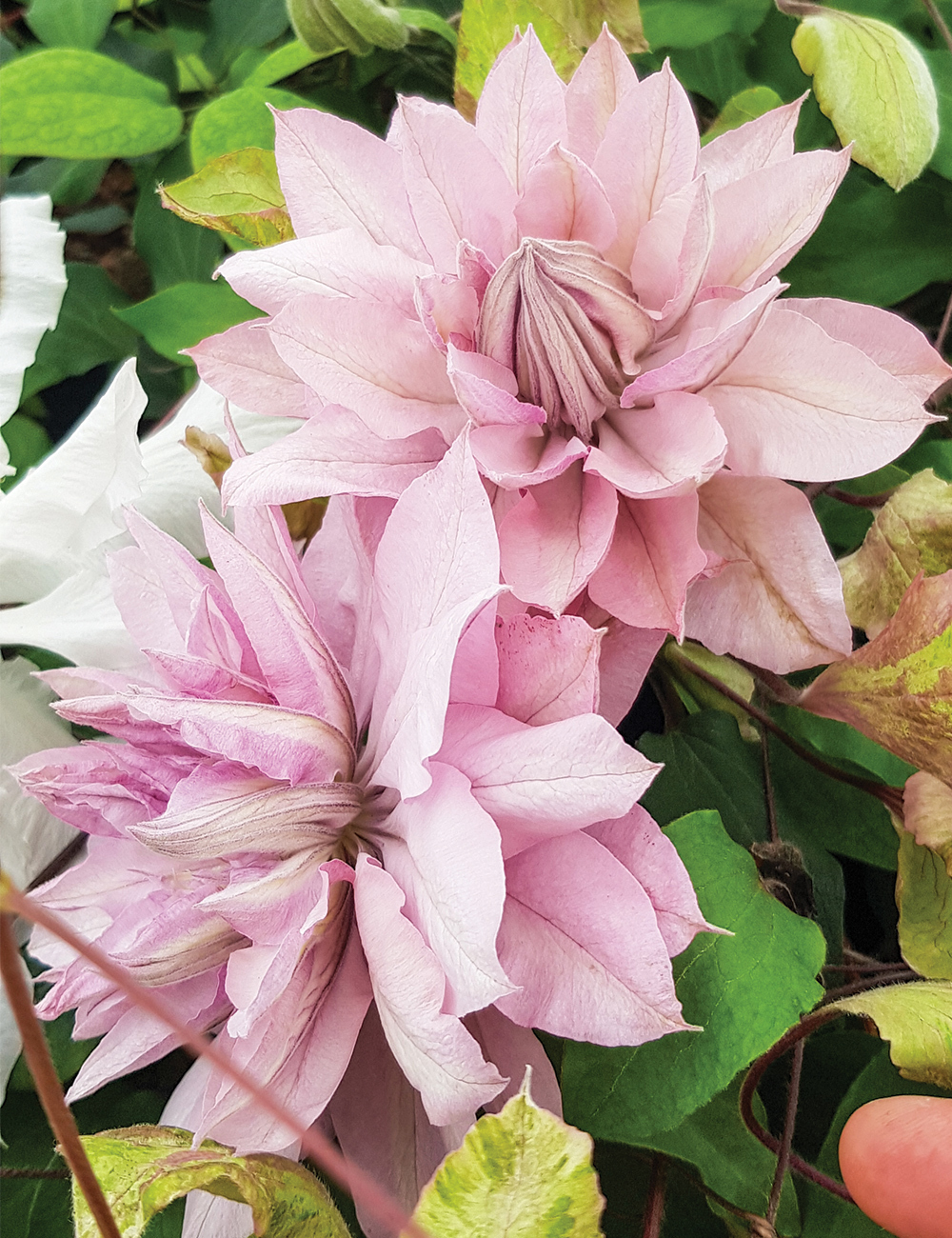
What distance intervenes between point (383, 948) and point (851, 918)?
18cm

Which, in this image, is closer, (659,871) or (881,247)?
(659,871)

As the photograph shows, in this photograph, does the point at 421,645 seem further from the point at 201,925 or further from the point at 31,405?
the point at 31,405

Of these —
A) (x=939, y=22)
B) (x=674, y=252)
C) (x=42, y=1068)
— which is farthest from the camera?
(x=939, y=22)

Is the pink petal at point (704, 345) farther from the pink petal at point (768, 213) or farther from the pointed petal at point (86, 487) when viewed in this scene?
the pointed petal at point (86, 487)

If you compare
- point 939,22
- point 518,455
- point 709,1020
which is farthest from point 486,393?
point 939,22

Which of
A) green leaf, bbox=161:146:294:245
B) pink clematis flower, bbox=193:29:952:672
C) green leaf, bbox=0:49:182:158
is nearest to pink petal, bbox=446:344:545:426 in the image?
pink clematis flower, bbox=193:29:952:672

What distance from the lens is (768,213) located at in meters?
0.19

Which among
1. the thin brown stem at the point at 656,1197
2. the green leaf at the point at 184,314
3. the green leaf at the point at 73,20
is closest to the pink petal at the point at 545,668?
the thin brown stem at the point at 656,1197

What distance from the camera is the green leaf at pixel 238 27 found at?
15.4 inches

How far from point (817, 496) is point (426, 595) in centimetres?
15

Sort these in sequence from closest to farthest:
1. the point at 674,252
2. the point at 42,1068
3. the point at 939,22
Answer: the point at 42,1068 < the point at 674,252 < the point at 939,22

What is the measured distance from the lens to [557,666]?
0.17 meters

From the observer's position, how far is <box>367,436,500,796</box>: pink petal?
0.52 ft

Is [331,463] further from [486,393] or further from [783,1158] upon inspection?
[783,1158]
